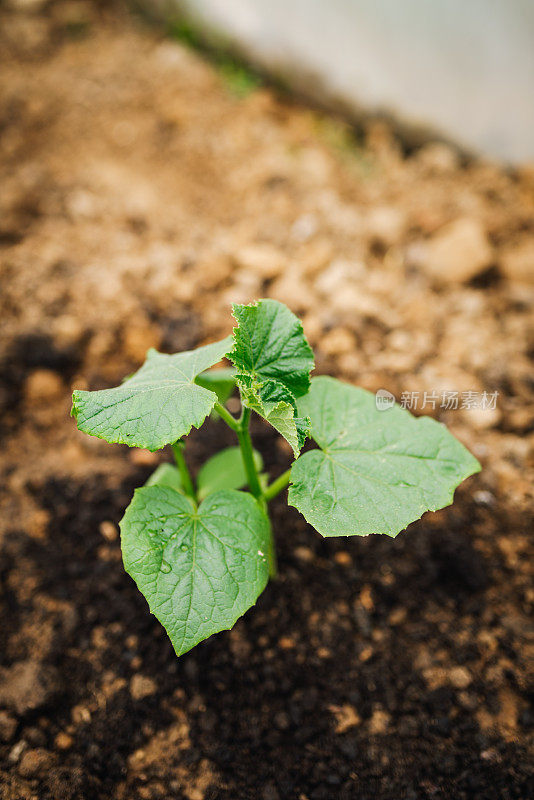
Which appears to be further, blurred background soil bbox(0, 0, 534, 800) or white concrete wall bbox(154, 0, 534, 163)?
white concrete wall bbox(154, 0, 534, 163)

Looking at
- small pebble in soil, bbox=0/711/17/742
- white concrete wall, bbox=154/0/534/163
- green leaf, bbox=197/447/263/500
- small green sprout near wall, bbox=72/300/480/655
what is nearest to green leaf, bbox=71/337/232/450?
small green sprout near wall, bbox=72/300/480/655

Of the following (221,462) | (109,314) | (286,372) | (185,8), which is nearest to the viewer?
(286,372)

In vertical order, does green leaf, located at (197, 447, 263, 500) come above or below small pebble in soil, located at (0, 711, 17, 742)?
above

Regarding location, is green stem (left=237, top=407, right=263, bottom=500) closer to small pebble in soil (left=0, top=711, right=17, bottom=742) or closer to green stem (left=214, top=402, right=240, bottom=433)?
green stem (left=214, top=402, right=240, bottom=433)

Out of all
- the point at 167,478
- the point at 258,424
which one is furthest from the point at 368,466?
the point at 258,424

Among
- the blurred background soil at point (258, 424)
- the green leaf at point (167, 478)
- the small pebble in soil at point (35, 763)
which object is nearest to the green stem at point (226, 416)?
the green leaf at point (167, 478)

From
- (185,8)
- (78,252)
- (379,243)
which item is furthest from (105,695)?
(185,8)

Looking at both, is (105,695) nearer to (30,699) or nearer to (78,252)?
(30,699)
